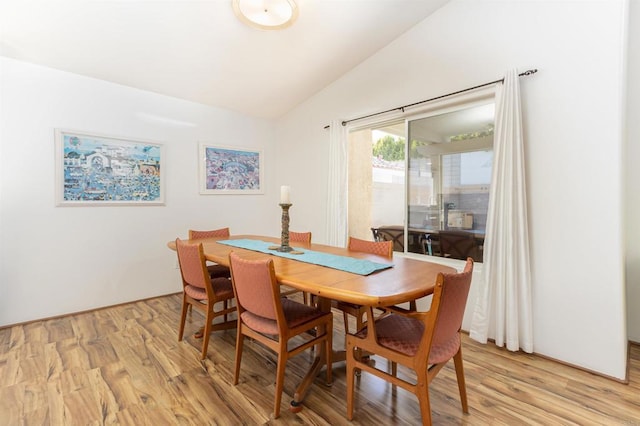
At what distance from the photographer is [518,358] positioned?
2.27m

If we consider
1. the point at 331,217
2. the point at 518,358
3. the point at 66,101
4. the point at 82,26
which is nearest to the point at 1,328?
the point at 66,101

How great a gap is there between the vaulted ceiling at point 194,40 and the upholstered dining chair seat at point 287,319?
7.81ft

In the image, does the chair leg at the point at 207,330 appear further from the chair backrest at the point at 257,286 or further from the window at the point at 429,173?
the window at the point at 429,173

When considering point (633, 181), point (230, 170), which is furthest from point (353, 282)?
point (230, 170)

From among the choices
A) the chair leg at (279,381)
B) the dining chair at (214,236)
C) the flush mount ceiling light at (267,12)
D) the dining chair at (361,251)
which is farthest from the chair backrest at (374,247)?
the flush mount ceiling light at (267,12)

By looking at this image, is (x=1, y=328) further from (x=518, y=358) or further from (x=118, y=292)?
(x=518, y=358)

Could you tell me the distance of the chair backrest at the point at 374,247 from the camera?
2330 mm

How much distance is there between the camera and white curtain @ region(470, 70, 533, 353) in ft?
7.53

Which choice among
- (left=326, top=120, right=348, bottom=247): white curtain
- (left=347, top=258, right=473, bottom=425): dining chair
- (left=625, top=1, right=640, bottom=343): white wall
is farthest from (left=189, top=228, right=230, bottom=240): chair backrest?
(left=625, top=1, right=640, bottom=343): white wall

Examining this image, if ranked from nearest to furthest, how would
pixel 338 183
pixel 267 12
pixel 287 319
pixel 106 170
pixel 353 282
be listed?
pixel 353 282
pixel 287 319
pixel 267 12
pixel 106 170
pixel 338 183

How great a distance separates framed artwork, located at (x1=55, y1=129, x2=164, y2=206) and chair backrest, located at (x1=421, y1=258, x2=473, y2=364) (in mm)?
3386

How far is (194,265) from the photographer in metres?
2.28

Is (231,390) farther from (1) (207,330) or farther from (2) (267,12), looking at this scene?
(2) (267,12)

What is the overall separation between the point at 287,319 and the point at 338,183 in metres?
2.17
